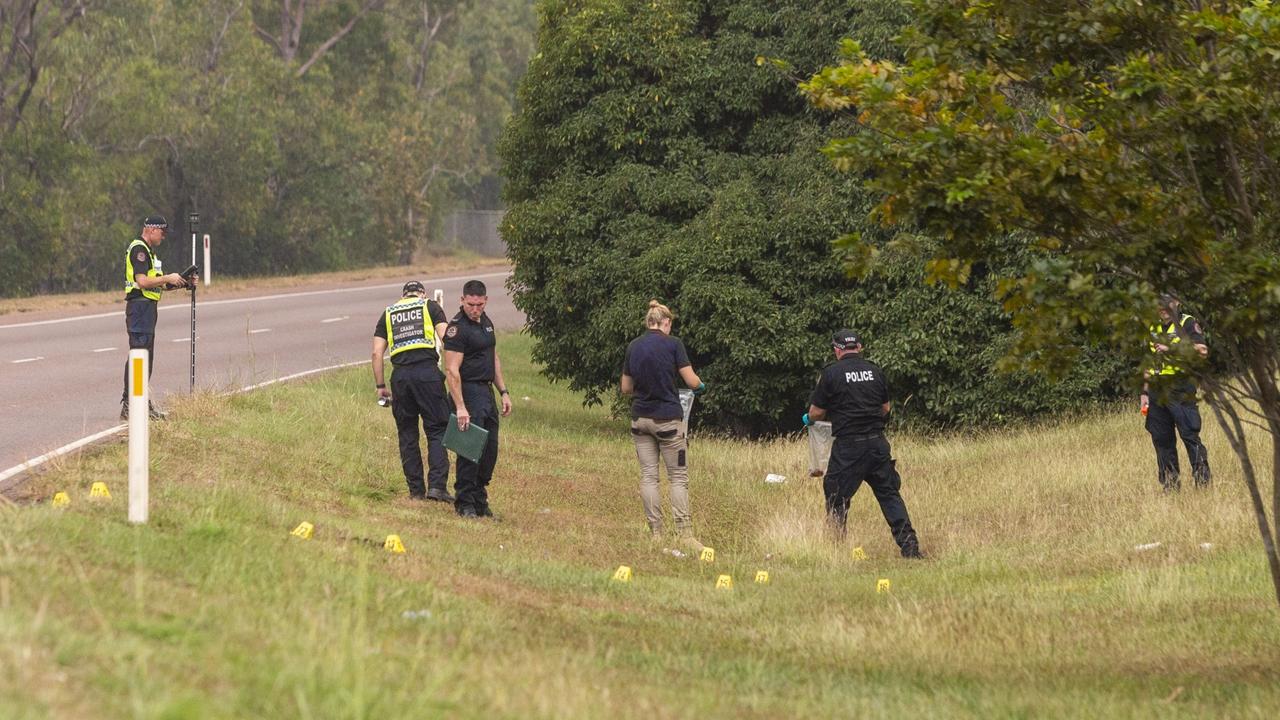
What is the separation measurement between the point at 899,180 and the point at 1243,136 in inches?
65.9

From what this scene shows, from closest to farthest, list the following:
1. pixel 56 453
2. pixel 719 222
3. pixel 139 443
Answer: pixel 139 443 → pixel 56 453 → pixel 719 222

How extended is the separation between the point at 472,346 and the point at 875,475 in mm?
3285

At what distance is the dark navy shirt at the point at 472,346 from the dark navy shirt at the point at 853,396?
8.40 feet

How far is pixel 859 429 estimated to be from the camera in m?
12.0

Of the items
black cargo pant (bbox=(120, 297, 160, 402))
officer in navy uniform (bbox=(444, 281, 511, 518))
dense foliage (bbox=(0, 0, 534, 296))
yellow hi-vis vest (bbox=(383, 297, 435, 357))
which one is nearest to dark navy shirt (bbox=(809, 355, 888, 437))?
officer in navy uniform (bbox=(444, 281, 511, 518))

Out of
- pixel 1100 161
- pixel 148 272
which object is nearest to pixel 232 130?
A: pixel 148 272

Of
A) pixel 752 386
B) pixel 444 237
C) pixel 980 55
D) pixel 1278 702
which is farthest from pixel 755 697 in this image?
pixel 444 237

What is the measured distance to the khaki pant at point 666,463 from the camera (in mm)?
12172

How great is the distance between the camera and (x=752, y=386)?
1961 centimetres

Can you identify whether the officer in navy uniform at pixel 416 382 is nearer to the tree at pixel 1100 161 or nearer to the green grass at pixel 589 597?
the green grass at pixel 589 597

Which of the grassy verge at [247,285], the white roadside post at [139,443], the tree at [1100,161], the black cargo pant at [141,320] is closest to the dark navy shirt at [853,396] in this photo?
the tree at [1100,161]

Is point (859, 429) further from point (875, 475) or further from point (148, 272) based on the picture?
point (148, 272)

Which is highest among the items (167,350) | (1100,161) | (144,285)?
(1100,161)

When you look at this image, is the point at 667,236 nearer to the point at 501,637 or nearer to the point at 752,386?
the point at 752,386
